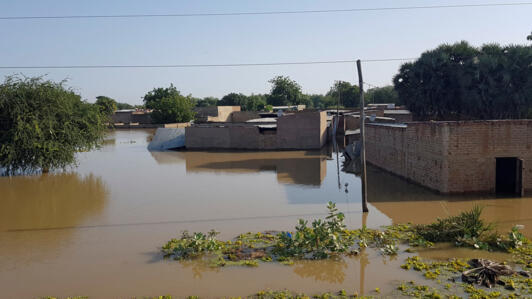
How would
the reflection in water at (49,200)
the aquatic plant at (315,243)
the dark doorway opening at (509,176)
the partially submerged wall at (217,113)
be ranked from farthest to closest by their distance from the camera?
the partially submerged wall at (217,113) < the dark doorway opening at (509,176) < the reflection in water at (49,200) < the aquatic plant at (315,243)

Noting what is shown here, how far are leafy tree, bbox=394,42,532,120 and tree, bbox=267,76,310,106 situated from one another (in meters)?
41.8

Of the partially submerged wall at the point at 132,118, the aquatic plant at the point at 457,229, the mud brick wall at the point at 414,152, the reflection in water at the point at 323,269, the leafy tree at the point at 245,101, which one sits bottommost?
the reflection in water at the point at 323,269

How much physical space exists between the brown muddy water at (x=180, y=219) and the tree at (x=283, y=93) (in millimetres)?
54119

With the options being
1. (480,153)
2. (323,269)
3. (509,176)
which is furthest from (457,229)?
(509,176)

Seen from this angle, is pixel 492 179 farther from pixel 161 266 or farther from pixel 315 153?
pixel 315 153

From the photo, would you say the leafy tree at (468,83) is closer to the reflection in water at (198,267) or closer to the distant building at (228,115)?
the distant building at (228,115)

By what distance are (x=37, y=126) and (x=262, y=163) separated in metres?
11.5

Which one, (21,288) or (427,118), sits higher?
(427,118)

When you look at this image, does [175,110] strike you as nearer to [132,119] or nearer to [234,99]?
[132,119]

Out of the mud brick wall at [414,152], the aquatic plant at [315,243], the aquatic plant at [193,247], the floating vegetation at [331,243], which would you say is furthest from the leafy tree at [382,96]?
the aquatic plant at [193,247]

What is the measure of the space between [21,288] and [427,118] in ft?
109

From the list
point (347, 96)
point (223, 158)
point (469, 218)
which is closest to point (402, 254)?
point (469, 218)

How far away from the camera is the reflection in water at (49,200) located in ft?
43.1

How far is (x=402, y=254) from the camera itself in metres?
9.26
